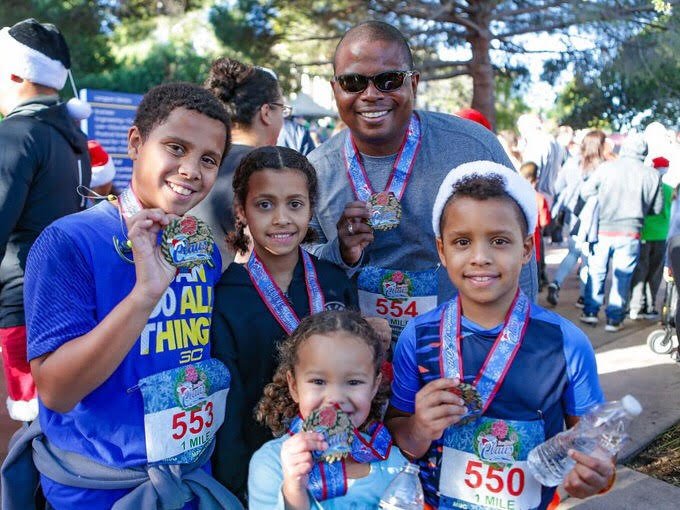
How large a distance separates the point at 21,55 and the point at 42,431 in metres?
2.20

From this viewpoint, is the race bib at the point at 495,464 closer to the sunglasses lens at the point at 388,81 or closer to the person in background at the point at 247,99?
the sunglasses lens at the point at 388,81

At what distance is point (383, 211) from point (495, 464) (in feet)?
3.47

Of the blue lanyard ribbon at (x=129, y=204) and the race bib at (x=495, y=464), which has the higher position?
the blue lanyard ribbon at (x=129, y=204)

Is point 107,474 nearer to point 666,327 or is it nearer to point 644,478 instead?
point 644,478

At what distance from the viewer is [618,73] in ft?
58.3

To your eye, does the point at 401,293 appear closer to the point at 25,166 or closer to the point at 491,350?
the point at 491,350

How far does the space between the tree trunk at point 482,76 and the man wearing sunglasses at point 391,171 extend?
1520cm

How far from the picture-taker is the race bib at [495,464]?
6.72 ft

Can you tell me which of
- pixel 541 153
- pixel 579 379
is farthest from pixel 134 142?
pixel 541 153

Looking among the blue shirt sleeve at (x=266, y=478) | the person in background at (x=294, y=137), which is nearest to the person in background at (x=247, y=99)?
the blue shirt sleeve at (x=266, y=478)

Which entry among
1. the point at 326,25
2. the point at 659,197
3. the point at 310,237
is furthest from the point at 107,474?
the point at 326,25

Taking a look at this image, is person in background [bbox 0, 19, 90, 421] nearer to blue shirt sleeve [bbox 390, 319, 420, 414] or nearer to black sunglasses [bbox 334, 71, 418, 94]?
black sunglasses [bbox 334, 71, 418, 94]

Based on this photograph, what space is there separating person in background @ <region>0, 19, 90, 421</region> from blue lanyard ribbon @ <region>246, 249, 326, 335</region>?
54.0 inches

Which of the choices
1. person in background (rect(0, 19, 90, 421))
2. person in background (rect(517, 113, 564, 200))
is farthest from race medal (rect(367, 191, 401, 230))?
person in background (rect(517, 113, 564, 200))
